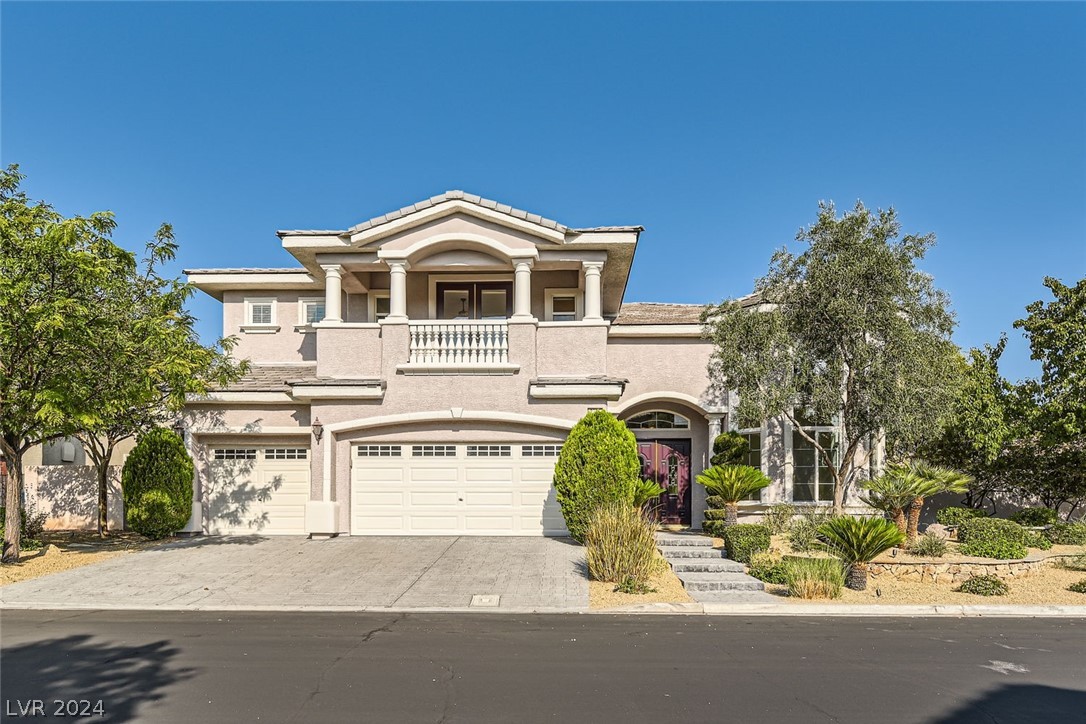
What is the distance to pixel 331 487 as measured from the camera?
17281 millimetres

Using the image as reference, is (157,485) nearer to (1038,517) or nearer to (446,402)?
(446,402)

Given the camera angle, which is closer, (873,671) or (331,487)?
(873,671)

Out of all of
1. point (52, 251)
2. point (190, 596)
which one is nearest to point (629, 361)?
point (190, 596)

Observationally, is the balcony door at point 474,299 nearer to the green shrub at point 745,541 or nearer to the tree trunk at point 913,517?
the green shrub at point 745,541

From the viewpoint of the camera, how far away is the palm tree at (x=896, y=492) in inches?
540

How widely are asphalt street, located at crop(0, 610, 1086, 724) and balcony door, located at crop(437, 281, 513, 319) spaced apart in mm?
10313

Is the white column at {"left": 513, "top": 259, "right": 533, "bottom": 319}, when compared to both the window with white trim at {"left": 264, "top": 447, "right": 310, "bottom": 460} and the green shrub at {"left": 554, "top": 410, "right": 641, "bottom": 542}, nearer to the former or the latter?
the green shrub at {"left": 554, "top": 410, "right": 641, "bottom": 542}

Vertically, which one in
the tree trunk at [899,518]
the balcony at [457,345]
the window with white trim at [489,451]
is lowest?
the tree trunk at [899,518]

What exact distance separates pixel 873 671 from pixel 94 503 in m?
18.6

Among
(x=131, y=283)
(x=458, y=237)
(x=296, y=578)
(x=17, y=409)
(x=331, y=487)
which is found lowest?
(x=296, y=578)

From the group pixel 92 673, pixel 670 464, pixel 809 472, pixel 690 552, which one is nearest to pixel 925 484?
pixel 809 472

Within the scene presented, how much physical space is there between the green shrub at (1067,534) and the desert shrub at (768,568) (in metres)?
7.10

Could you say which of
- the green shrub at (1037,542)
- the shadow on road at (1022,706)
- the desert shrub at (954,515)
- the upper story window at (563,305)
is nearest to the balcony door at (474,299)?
the upper story window at (563,305)

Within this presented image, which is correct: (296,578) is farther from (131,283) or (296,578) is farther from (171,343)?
(131,283)
